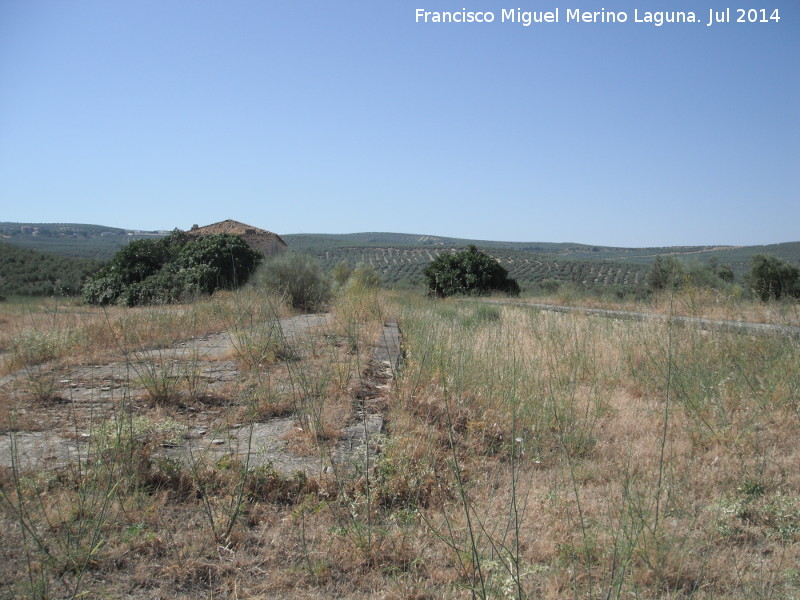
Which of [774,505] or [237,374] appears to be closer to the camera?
[774,505]

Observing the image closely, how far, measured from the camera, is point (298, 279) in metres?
13.4

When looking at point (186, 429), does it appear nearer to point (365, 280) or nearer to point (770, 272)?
point (365, 280)

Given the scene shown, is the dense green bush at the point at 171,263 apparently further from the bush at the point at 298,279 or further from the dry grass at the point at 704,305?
the dry grass at the point at 704,305

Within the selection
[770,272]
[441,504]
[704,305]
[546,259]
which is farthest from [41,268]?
[546,259]

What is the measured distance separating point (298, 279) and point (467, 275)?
17152 millimetres

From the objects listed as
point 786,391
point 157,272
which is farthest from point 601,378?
point 157,272

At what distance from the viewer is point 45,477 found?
2684 millimetres

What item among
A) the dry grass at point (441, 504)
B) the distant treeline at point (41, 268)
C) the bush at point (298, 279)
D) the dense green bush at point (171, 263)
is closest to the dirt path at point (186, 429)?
the dry grass at point (441, 504)

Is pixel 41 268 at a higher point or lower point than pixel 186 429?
higher

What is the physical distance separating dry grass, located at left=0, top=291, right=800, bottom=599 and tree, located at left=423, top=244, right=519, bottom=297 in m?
23.8

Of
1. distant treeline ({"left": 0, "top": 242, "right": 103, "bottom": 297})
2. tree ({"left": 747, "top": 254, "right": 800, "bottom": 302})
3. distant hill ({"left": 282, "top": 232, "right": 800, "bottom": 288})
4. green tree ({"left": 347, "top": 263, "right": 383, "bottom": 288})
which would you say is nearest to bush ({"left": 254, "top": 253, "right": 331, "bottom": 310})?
green tree ({"left": 347, "top": 263, "right": 383, "bottom": 288})

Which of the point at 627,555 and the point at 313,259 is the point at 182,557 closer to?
the point at 627,555

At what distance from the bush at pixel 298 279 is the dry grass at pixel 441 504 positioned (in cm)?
847

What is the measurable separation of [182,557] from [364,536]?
75 cm
